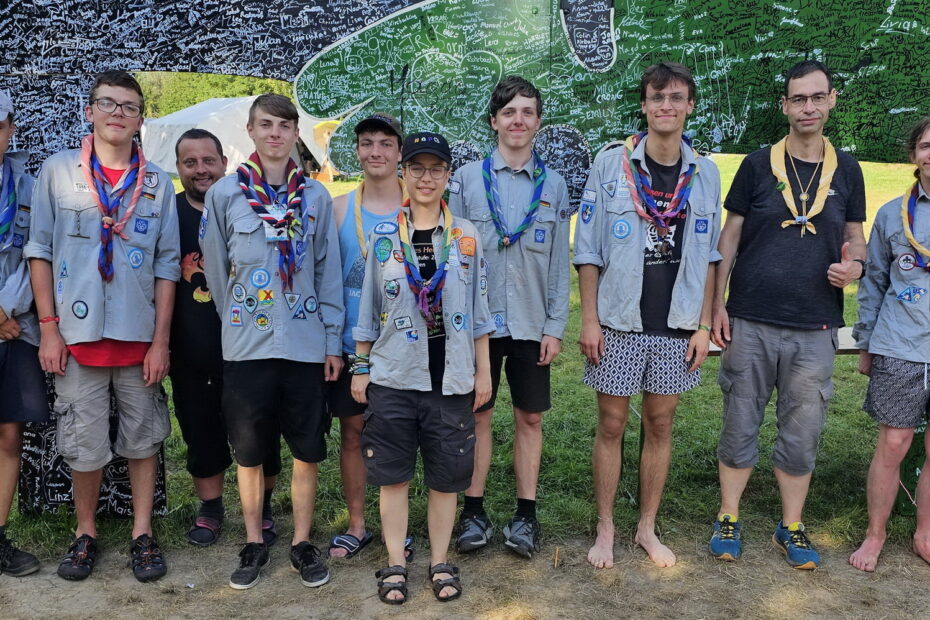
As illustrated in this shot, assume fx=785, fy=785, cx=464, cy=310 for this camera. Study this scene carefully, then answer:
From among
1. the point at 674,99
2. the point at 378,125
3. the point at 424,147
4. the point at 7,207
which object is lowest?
the point at 7,207

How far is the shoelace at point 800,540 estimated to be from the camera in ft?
13.2

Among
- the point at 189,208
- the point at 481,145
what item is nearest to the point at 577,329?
the point at 481,145

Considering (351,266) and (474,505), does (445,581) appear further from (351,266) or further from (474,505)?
(351,266)

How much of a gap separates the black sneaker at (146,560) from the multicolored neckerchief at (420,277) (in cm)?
182

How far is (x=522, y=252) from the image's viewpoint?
3.83 metres

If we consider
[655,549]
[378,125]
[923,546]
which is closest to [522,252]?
[378,125]

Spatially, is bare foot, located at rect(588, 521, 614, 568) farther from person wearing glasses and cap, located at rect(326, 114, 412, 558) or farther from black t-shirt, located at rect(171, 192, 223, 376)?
black t-shirt, located at rect(171, 192, 223, 376)

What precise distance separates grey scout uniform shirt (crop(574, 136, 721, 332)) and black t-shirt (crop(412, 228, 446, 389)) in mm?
798

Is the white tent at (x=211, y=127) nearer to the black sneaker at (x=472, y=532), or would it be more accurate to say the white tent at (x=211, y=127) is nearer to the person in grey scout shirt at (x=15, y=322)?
the person in grey scout shirt at (x=15, y=322)

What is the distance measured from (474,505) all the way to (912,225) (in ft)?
8.58

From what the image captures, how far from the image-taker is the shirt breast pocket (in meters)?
3.53

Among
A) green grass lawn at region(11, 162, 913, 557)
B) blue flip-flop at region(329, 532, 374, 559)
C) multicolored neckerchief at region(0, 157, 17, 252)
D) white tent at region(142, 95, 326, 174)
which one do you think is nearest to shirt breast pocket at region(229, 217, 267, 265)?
multicolored neckerchief at region(0, 157, 17, 252)

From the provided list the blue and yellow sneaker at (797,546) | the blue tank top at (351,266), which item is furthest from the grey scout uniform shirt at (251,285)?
the blue and yellow sneaker at (797,546)

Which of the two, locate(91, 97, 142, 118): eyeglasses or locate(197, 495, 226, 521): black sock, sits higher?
locate(91, 97, 142, 118): eyeglasses
